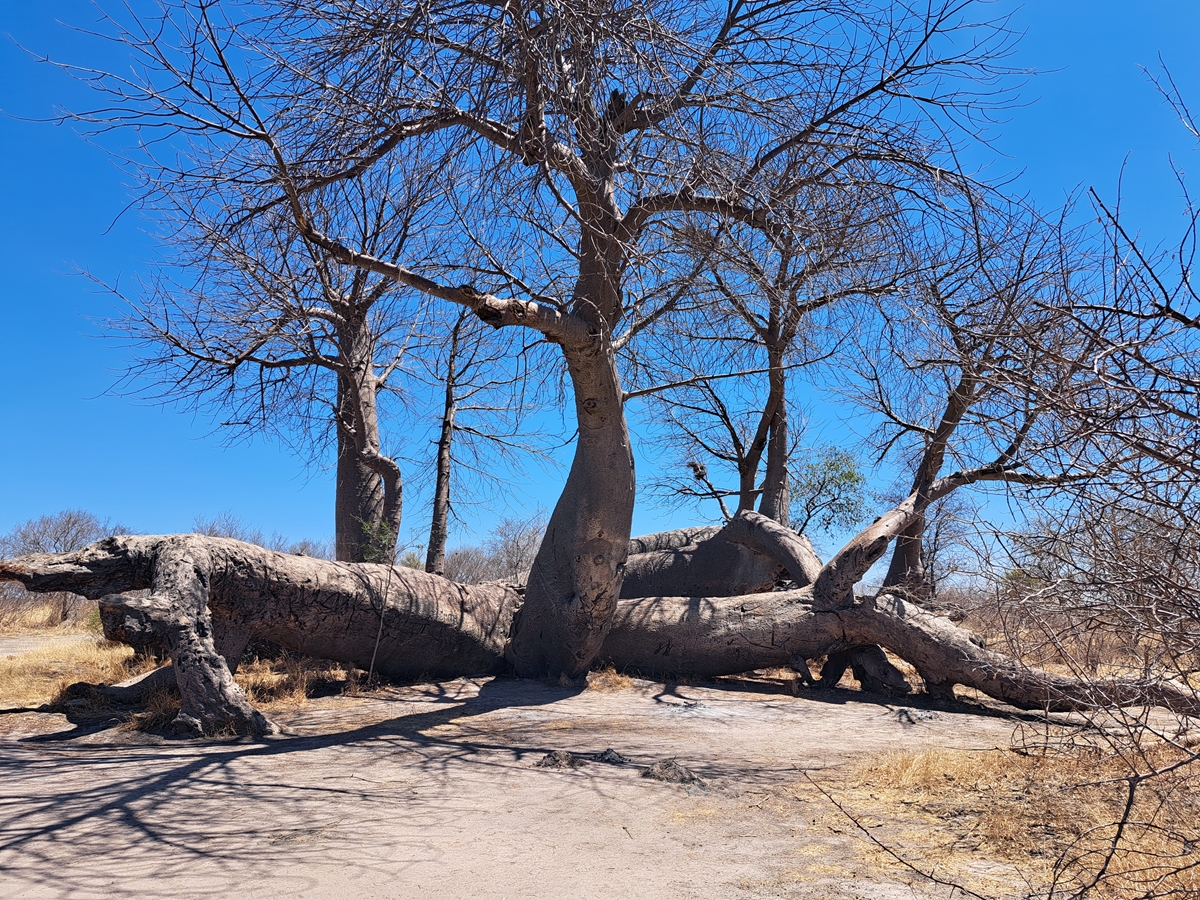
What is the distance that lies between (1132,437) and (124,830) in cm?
434

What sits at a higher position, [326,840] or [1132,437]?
[1132,437]

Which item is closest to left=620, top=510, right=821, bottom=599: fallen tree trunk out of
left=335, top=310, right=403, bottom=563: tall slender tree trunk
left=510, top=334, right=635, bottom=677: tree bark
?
left=510, top=334, right=635, bottom=677: tree bark

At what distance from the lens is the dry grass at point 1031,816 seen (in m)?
3.29

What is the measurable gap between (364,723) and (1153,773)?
584 cm

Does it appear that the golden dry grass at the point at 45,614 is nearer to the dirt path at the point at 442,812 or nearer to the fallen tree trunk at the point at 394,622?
the fallen tree trunk at the point at 394,622

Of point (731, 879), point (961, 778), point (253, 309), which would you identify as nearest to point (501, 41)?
→ point (731, 879)

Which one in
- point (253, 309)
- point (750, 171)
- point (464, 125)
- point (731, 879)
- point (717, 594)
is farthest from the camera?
point (717, 594)

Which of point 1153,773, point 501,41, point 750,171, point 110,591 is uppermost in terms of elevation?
point 501,41

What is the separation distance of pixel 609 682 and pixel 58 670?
18.3ft

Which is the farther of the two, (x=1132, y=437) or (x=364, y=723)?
(x=364, y=723)

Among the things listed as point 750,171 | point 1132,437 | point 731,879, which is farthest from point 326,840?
point 750,171

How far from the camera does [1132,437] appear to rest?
2609 millimetres

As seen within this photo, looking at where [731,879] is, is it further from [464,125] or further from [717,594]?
[717,594]

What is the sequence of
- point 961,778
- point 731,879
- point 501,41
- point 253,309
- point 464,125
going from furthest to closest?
1. point 253,309
2. point 464,125
3. point 501,41
4. point 961,778
5. point 731,879
